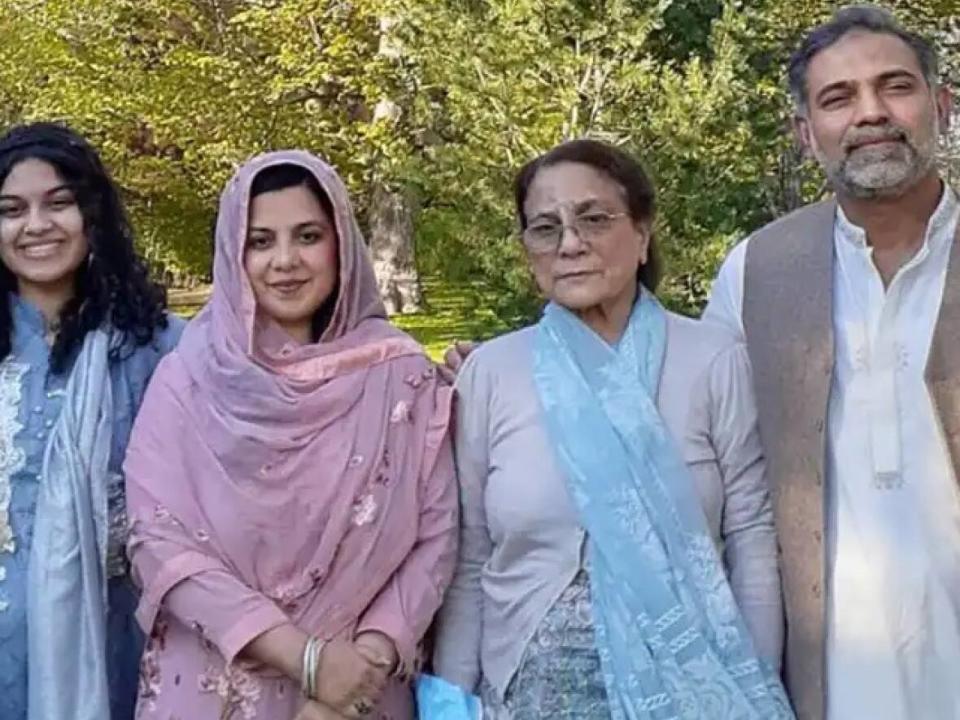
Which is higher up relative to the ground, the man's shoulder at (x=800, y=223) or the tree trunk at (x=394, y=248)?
the tree trunk at (x=394, y=248)

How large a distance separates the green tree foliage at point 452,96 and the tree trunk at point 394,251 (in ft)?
3.09

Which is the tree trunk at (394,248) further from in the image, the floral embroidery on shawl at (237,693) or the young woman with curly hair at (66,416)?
the floral embroidery on shawl at (237,693)

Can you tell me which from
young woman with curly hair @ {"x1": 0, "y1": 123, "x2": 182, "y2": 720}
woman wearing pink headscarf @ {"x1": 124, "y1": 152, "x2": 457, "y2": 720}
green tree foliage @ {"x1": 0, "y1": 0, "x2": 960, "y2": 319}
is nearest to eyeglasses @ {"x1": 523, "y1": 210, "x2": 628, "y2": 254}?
woman wearing pink headscarf @ {"x1": 124, "y1": 152, "x2": 457, "y2": 720}

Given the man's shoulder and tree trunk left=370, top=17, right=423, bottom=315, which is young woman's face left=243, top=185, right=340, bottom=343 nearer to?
the man's shoulder

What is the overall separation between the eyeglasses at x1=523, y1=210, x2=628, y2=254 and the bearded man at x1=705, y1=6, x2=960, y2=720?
448 millimetres

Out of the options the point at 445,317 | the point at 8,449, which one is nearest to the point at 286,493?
the point at 8,449

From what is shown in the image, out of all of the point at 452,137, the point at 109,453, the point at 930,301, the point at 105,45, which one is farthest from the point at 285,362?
the point at 105,45

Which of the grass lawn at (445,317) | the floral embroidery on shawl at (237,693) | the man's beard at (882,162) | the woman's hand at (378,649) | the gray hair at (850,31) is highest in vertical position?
the grass lawn at (445,317)

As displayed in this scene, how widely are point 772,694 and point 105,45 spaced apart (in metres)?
15.1

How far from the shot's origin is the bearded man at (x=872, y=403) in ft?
8.55

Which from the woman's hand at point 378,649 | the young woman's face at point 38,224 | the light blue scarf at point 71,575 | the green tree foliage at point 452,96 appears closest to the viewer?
the woman's hand at point 378,649

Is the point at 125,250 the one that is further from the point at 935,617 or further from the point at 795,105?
the point at 935,617

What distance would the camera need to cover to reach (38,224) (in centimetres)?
296

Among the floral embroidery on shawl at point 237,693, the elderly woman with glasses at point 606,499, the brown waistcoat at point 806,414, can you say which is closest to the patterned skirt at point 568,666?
the elderly woman with glasses at point 606,499
